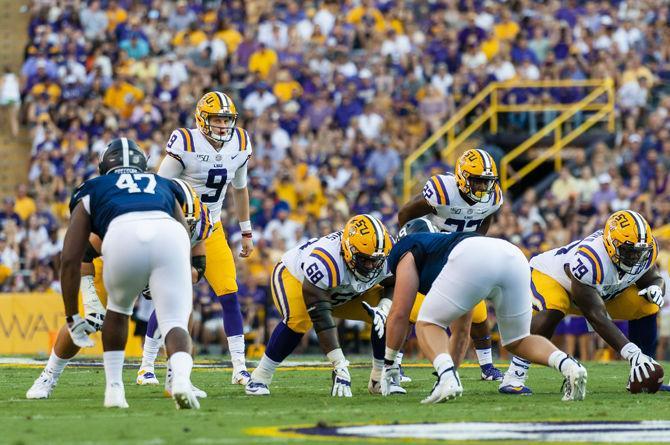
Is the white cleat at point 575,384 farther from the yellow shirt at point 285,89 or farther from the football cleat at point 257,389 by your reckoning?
the yellow shirt at point 285,89

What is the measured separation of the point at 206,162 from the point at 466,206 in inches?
85.3

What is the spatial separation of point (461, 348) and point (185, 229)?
246cm

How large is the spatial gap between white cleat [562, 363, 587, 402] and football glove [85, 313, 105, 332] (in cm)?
299

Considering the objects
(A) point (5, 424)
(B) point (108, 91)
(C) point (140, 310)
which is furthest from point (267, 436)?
(B) point (108, 91)

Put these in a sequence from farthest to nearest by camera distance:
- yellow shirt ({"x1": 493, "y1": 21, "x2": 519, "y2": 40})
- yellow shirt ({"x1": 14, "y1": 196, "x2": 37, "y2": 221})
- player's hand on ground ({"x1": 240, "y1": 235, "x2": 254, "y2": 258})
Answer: yellow shirt ({"x1": 493, "y1": 21, "x2": 519, "y2": 40}), yellow shirt ({"x1": 14, "y1": 196, "x2": 37, "y2": 221}), player's hand on ground ({"x1": 240, "y1": 235, "x2": 254, "y2": 258})

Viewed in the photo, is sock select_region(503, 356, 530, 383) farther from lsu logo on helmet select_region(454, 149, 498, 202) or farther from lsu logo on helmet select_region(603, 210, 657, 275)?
Result: lsu logo on helmet select_region(454, 149, 498, 202)

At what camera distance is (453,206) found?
37.1 ft

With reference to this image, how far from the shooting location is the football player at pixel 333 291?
947cm

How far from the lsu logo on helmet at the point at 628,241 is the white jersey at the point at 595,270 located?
7 centimetres

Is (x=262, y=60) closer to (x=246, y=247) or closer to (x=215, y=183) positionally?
(x=246, y=247)

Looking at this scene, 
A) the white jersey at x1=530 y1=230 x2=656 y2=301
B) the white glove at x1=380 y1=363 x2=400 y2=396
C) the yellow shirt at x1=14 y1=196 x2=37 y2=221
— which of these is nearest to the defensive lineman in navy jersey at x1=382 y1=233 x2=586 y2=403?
the white glove at x1=380 y1=363 x2=400 y2=396

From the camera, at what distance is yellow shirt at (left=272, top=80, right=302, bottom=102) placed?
22172 millimetres


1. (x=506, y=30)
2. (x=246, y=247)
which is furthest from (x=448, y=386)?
(x=506, y=30)

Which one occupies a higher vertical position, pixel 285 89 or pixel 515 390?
pixel 285 89
